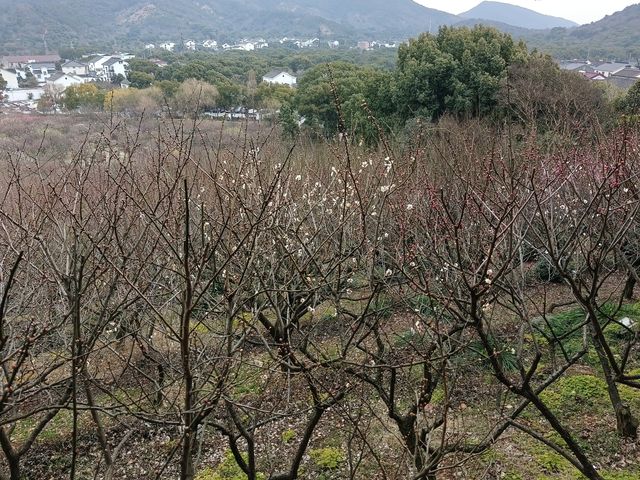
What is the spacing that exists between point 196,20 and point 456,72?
5846 inches

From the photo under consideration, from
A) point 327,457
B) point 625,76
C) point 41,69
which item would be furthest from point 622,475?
point 41,69

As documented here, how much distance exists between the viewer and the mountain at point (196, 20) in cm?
10062

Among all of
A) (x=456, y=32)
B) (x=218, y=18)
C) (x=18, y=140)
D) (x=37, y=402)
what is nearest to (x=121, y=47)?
(x=218, y=18)

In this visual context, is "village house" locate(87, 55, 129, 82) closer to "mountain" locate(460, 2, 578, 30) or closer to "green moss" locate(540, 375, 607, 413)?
"green moss" locate(540, 375, 607, 413)

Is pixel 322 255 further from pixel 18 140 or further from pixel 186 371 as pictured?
pixel 18 140

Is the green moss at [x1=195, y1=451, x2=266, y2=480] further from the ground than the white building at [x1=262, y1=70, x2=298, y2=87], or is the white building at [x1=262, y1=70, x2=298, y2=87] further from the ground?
the white building at [x1=262, y1=70, x2=298, y2=87]

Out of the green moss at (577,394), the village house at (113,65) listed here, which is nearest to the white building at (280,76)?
the village house at (113,65)

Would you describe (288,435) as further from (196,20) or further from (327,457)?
(196,20)

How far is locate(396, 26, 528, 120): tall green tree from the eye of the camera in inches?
632

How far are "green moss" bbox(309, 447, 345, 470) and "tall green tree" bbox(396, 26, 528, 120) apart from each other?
1297 cm

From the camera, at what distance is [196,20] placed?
14538 cm

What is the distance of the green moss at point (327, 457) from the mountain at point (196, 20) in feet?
341

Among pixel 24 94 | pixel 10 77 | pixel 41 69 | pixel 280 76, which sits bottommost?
pixel 24 94

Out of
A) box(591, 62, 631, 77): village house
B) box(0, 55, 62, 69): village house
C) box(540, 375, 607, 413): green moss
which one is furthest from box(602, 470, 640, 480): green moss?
box(0, 55, 62, 69): village house
